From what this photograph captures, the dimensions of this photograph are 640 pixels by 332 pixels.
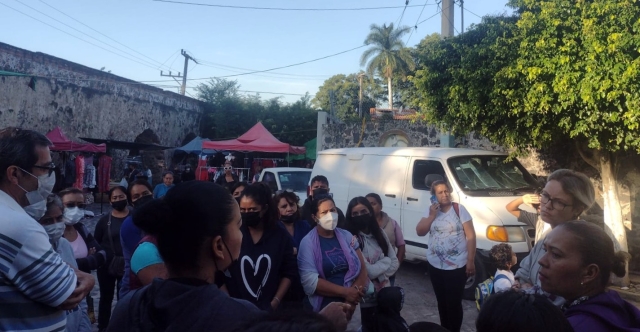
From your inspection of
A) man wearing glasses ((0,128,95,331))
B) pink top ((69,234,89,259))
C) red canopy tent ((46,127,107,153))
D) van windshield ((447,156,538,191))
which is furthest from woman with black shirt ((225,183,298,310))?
red canopy tent ((46,127,107,153))

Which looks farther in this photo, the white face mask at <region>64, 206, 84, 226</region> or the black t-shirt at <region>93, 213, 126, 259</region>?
the black t-shirt at <region>93, 213, 126, 259</region>

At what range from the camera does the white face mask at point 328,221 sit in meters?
4.05

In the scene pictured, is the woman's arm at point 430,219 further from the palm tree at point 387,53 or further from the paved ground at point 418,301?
the palm tree at point 387,53

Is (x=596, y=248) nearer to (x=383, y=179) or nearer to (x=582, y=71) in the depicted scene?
(x=582, y=71)

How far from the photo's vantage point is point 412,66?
4284 centimetres

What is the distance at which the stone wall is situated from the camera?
54.5 feet

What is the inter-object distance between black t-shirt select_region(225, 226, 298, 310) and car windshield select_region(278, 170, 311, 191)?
8207 millimetres

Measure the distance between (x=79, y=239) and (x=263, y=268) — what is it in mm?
2047

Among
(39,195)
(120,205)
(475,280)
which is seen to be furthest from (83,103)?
(39,195)

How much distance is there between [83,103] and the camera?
19922 mm

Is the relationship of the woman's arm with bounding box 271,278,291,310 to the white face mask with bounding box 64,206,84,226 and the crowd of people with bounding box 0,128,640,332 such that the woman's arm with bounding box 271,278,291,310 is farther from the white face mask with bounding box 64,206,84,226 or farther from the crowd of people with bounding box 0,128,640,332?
the white face mask with bounding box 64,206,84,226

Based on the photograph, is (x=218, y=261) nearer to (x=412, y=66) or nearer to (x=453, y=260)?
(x=453, y=260)

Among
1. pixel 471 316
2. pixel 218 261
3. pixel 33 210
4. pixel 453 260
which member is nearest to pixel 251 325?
pixel 218 261

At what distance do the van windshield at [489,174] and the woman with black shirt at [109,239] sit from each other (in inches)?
198
